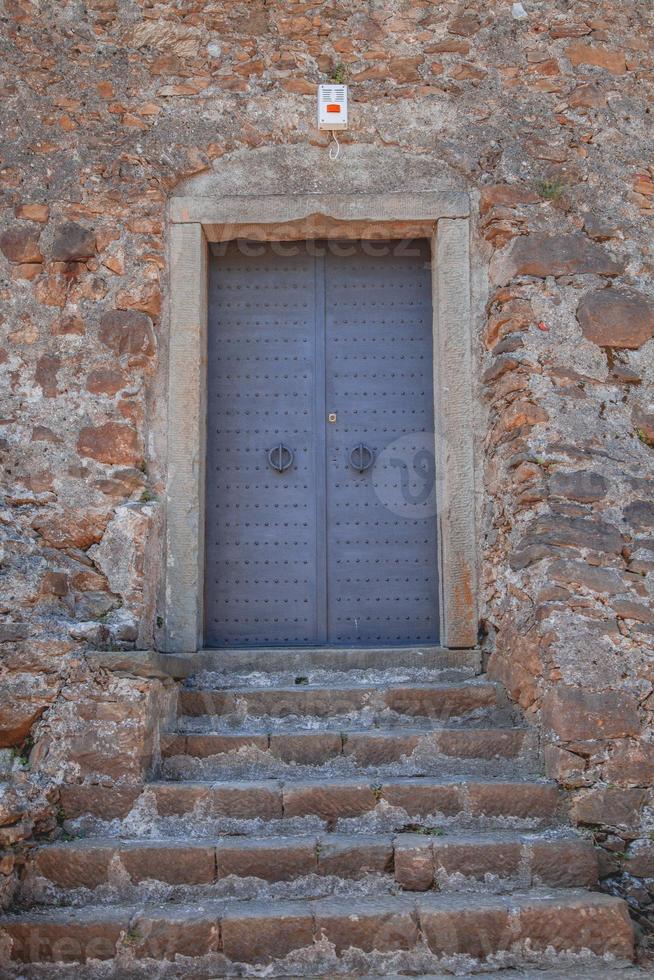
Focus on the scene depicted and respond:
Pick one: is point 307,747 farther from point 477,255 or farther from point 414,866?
point 477,255

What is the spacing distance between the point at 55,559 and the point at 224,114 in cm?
221

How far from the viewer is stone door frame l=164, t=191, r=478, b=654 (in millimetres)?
4355

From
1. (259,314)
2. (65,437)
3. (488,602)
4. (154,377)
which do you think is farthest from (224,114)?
(488,602)

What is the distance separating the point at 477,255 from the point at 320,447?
3.81 feet

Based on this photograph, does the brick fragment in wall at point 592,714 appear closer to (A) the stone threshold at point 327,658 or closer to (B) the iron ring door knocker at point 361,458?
(A) the stone threshold at point 327,658

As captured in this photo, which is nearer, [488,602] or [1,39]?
[488,602]

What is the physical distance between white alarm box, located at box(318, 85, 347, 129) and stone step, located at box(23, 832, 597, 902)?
3.17 metres

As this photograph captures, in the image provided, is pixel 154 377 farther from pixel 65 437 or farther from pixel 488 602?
pixel 488 602

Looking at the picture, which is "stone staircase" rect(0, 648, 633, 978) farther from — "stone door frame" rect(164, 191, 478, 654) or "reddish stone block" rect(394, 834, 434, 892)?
"stone door frame" rect(164, 191, 478, 654)

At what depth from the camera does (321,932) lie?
2.88m

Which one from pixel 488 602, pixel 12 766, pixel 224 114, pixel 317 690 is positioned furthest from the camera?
pixel 224 114

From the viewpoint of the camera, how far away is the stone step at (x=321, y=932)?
286 centimetres

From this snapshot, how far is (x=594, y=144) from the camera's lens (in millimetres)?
4551

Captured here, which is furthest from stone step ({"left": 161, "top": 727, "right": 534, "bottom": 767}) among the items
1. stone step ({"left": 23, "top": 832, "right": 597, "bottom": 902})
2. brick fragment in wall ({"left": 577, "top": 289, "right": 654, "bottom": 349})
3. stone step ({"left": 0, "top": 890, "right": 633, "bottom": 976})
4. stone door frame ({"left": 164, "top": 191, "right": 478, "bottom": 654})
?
brick fragment in wall ({"left": 577, "top": 289, "right": 654, "bottom": 349})
